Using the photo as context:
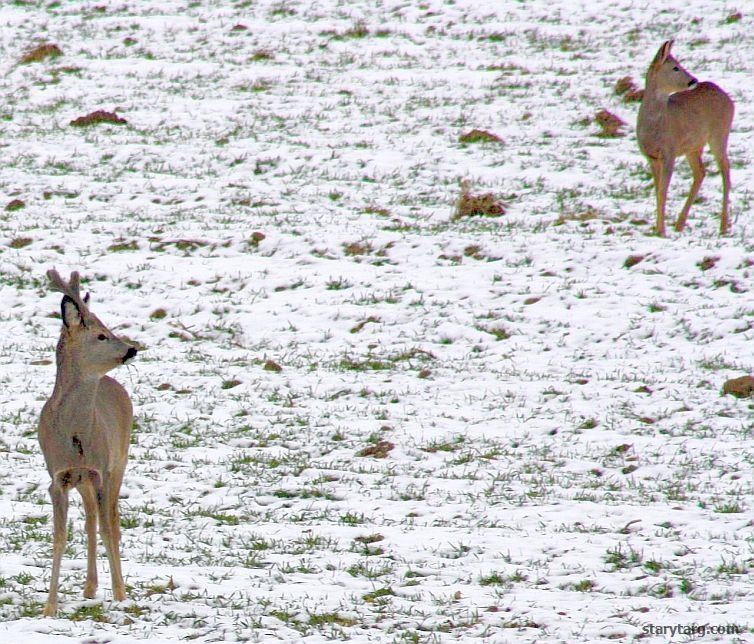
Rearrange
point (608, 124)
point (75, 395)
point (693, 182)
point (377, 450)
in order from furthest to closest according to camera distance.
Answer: point (608, 124) → point (693, 182) → point (377, 450) → point (75, 395)

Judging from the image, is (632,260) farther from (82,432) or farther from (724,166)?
(82,432)

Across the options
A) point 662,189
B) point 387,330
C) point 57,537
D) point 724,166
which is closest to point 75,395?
point 57,537

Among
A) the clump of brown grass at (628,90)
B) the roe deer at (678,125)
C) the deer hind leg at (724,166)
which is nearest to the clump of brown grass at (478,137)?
the clump of brown grass at (628,90)

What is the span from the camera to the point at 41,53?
77.0 ft

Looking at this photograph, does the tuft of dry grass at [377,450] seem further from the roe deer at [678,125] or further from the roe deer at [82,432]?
the roe deer at [678,125]

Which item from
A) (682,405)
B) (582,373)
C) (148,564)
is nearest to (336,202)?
(582,373)

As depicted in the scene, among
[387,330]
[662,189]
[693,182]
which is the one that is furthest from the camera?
[693,182]

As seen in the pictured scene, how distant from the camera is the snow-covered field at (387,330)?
607 cm

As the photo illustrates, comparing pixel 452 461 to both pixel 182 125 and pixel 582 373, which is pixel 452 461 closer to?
pixel 582 373

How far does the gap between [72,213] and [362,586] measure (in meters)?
10.5

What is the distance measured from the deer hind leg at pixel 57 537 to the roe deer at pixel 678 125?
988 cm

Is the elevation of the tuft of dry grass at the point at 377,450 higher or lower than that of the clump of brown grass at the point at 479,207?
lower

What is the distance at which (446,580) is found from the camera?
6172mm

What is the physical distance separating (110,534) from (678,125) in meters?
10.4
